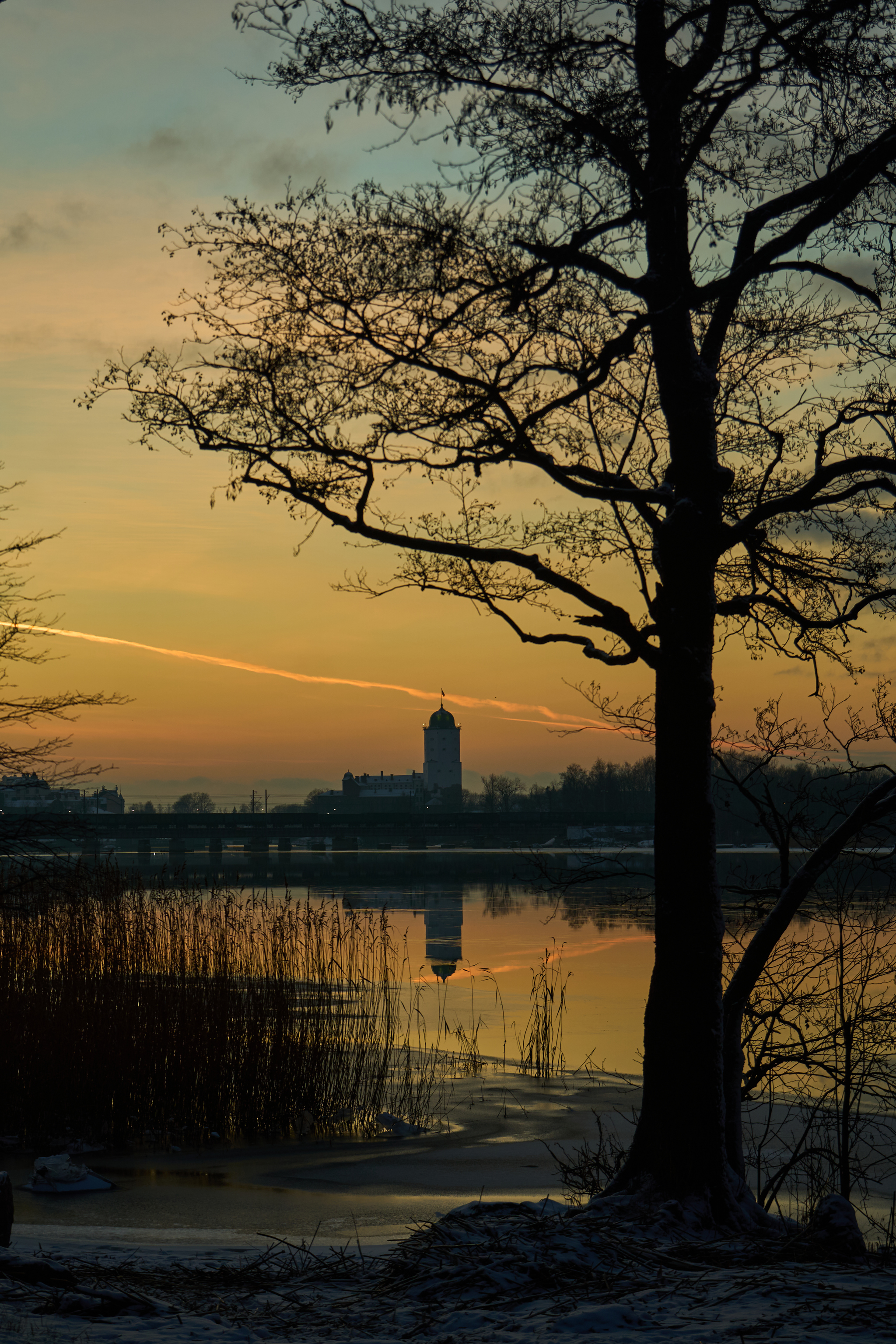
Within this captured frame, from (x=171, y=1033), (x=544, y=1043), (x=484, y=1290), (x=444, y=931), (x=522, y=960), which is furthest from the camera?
(x=444, y=931)

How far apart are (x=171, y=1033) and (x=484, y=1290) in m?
7.70

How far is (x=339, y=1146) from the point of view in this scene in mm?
11297

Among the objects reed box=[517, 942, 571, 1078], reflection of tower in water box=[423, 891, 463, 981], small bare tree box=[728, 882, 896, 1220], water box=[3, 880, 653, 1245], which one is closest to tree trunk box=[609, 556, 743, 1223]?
small bare tree box=[728, 882, 896, 1220]

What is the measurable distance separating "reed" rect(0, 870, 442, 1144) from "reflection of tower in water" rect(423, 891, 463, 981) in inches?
389

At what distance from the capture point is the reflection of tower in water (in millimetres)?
26547

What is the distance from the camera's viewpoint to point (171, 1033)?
39.2ft

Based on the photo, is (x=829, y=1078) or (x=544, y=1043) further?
(x=544, y=1043)

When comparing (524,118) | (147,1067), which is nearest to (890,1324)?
(524,118)

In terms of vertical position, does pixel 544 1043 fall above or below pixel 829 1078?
below

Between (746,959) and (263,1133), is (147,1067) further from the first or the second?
(746,959)

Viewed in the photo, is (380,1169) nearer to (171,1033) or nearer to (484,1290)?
(171,1033)

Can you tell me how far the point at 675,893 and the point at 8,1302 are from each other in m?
3.89

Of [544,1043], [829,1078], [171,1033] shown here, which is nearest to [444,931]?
[544,1043]

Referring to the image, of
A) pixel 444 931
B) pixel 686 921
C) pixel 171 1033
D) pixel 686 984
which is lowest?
pixel 444 931
